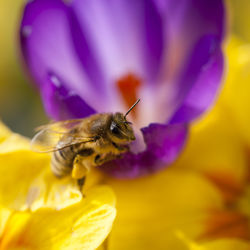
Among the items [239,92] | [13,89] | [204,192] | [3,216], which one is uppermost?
[239,92]

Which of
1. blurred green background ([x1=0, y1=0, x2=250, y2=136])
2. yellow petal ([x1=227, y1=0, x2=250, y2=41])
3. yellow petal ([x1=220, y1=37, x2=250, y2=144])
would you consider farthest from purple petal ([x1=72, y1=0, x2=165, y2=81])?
blurred green background ([x1=0, y1=0, x2=250, y2=136])

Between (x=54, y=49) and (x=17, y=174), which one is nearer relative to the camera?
(x=17, y=174)

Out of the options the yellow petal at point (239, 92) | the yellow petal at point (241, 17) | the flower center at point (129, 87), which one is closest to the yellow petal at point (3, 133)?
the flower center at point (129, 87)

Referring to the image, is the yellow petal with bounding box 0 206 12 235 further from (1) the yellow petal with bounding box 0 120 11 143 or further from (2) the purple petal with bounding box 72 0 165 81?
(2) the purple petal with bounding box 72 0 165 81

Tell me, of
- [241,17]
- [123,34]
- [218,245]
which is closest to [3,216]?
[218,245]

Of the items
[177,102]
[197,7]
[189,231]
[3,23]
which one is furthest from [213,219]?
[3,23]

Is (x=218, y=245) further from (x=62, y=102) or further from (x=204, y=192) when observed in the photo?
(x=62, y=102)

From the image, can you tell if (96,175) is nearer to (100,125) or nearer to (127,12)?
(100,125)
